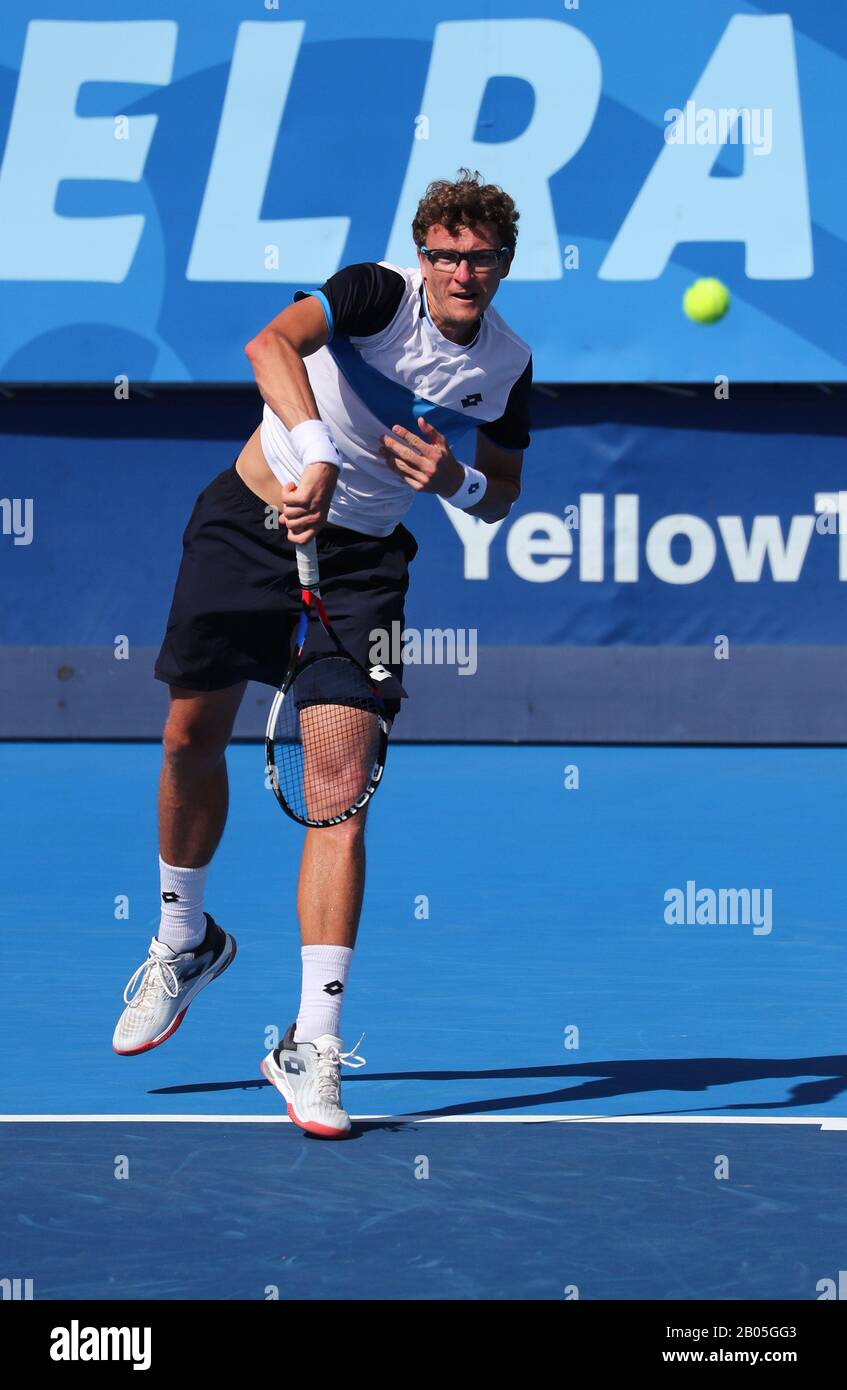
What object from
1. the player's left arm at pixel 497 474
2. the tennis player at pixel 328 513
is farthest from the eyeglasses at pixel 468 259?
the player's left arm at pixel 497 474

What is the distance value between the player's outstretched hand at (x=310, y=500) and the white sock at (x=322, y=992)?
0.92 metres

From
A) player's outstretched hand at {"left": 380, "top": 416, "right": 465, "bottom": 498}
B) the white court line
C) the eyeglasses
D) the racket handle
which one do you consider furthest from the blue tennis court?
the eyeglasses

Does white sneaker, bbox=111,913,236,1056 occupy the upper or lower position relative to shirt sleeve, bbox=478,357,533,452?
lower

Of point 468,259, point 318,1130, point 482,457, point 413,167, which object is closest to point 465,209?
point 468,259

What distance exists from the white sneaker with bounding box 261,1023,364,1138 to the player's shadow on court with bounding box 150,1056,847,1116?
0.30 m

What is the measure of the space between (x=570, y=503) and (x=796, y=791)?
3.13m

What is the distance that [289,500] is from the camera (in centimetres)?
432

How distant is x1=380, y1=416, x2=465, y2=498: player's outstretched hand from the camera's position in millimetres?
4639

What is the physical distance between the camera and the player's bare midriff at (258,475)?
4.93 m

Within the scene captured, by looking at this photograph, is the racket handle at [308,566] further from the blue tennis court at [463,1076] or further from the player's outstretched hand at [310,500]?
the blue tennis court at [463,1076]

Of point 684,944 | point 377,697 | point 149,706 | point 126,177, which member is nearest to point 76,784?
point 149,706

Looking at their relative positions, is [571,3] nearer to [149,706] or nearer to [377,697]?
[149,706]

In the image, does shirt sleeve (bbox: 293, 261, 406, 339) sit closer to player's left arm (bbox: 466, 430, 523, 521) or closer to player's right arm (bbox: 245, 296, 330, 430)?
player's right arm (bbox: 245, 296, 330, 430)
